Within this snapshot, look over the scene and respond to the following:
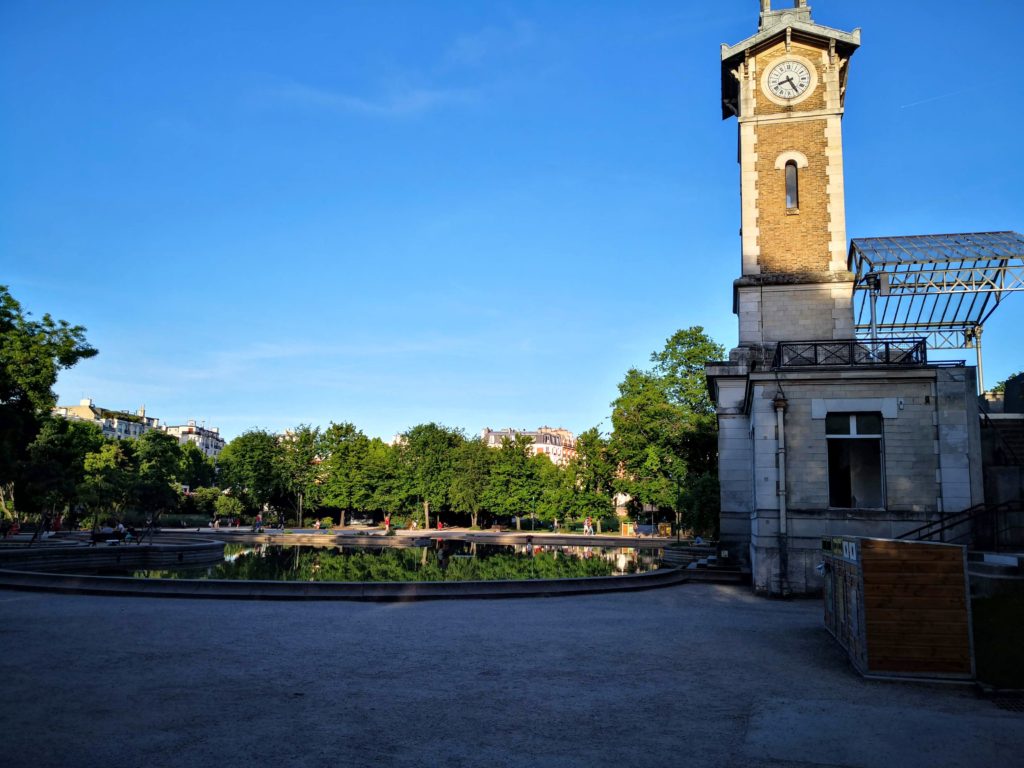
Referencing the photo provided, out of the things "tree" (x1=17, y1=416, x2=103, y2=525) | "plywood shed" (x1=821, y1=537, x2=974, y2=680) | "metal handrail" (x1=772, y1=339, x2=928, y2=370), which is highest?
"metal handrail" (x1=772, y1=339, x2=928, y2=370)

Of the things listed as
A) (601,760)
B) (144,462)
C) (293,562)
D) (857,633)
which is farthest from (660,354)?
(144,462)

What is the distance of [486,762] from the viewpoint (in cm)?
635

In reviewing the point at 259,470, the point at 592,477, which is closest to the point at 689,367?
the point at 592,477

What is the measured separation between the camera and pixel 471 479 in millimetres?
71312

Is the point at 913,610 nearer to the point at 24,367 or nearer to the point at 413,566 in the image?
the point at 413,566

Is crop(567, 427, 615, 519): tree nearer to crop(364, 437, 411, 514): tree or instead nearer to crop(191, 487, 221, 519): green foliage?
crop(364, 437, 411, 514): tree

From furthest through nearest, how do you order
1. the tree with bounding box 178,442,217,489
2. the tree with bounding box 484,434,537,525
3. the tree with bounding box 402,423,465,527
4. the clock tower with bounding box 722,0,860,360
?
the tree with bounding box 178,442,217,489
the tree with bounding box 402,423,465,527
the tree with bounding box 484,434,537,525
the clock tower with bounding box 722,0,860,360

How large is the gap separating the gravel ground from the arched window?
59.0 feet

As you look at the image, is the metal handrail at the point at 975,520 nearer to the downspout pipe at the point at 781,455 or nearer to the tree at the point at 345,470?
the downspout pipe at the point at 781,455

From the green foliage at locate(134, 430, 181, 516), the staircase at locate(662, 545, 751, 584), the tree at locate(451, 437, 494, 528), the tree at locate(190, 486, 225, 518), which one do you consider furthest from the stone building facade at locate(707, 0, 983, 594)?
the tree at locate(190, 486, 225, 518)

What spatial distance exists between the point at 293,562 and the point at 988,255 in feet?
95.5

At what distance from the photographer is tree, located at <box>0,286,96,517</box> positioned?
115ft

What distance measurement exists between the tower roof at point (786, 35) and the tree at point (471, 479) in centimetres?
4823

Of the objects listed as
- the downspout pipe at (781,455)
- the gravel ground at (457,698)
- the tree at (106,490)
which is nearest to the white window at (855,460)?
the downspout pipe at (781,455)
